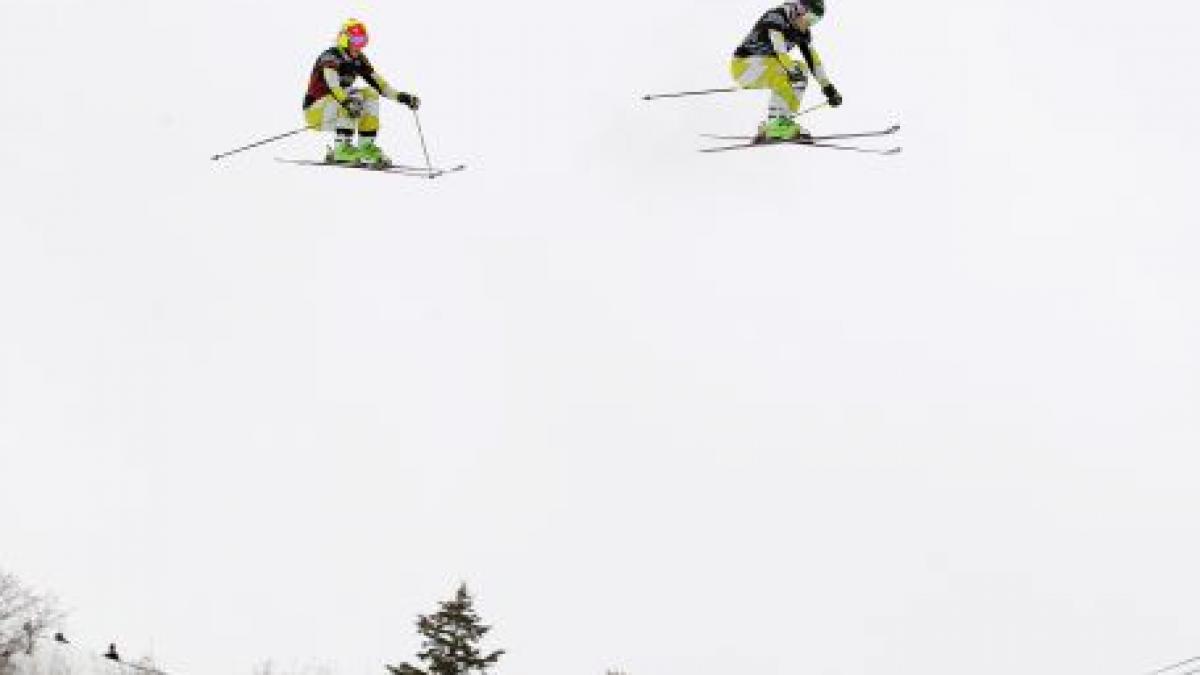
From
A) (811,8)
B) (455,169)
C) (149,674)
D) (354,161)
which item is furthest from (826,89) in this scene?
(149,674)

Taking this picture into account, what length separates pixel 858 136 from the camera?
2105 cm

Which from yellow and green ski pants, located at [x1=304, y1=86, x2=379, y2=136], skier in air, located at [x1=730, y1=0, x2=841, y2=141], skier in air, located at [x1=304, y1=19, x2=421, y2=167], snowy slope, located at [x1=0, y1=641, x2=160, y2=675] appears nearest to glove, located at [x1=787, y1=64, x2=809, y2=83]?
skier in air, located at [x1=730, y1=0, x2=841, y2=141]

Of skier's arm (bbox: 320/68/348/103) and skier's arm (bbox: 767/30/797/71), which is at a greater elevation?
skier's arm (bbox: 320/68/348/103)

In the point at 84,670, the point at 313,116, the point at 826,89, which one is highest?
the point at 84,670

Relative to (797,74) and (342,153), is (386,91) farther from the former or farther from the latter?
(797,74)

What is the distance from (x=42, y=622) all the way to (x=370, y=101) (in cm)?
6501

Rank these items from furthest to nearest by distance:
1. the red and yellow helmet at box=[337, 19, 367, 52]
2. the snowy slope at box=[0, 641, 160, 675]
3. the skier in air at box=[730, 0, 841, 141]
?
the snowy slope at box=[0, 641, 160, 675] → the red and yellow helmet at box=[337, 19, 367, 52] → the skier in air at box=[730, 0, 841, 141]

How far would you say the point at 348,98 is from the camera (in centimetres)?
2186

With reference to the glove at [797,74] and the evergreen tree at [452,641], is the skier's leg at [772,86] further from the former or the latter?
the evergreen tree at [452,641]

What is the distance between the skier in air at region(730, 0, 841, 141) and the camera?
19.0 metres

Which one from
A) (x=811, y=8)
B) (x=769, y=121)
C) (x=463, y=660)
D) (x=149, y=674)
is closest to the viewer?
(x=811, y=8)

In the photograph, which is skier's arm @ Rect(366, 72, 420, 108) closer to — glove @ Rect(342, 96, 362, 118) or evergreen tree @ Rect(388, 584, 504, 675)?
glove @ Rect(342, 96, 362, 118)

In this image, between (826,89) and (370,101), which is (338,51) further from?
(826,89)

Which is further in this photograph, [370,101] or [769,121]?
[370,101]
